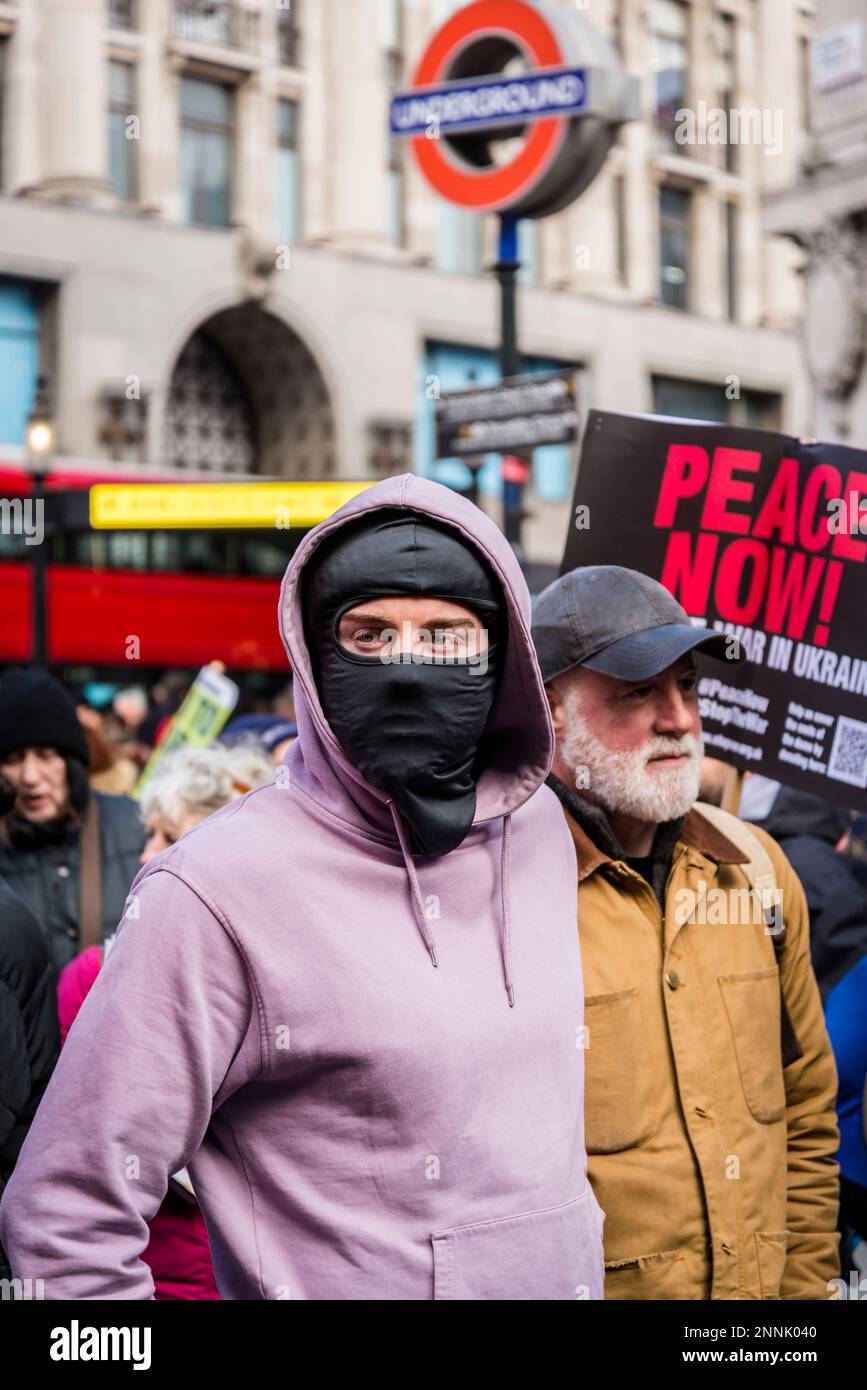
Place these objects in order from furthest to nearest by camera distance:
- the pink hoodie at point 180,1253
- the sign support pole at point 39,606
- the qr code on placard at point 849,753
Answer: the sign support pole at point 39,606 → the qr code on placard at point 849,753 → the pink hoodie at point 180,1253

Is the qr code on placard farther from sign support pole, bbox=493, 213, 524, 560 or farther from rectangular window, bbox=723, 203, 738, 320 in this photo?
rectangular window, bbox=723, 203, 738, 320

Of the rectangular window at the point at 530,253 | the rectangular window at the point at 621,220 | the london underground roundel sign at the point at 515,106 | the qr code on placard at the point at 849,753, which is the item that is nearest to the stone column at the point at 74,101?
the rectangular window at the point at 530,253

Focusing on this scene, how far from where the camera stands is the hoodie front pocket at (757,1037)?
285 cm

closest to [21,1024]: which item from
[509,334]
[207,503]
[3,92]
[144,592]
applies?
[509,334]

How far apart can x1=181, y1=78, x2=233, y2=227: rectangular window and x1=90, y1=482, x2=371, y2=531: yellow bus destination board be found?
12034 mm

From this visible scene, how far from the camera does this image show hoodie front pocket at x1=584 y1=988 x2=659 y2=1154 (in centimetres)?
272

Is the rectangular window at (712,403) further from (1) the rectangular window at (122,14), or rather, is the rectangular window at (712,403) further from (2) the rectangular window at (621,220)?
(1) the rectangular window at (122,14)

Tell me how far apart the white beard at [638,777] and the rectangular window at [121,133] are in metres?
27.0

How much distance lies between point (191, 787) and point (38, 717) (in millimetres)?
846

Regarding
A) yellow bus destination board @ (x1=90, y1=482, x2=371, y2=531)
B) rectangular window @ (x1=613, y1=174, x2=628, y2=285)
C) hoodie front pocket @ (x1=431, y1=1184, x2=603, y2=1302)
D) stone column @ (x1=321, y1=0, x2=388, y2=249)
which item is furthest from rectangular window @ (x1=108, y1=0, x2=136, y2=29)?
hoodie front pocket @ (x1=431, y1=1184, x2=603, y2=1302)

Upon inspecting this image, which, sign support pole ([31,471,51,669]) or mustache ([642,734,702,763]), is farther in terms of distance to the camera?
sign support pole ([31,471,51,669])

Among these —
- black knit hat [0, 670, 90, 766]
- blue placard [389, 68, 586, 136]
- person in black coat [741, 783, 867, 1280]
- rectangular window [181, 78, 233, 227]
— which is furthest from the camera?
rectangular window [181, 78, 233, 227]

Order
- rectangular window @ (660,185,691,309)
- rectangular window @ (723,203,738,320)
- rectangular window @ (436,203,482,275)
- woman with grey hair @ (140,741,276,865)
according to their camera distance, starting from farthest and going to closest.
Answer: rectangular window @ (723,203,738,320)
rectangular window @ (660,185,691,309)
rectangular window @ (436,203,482,275)
woman with grey hair @ (140,741,276,865)
